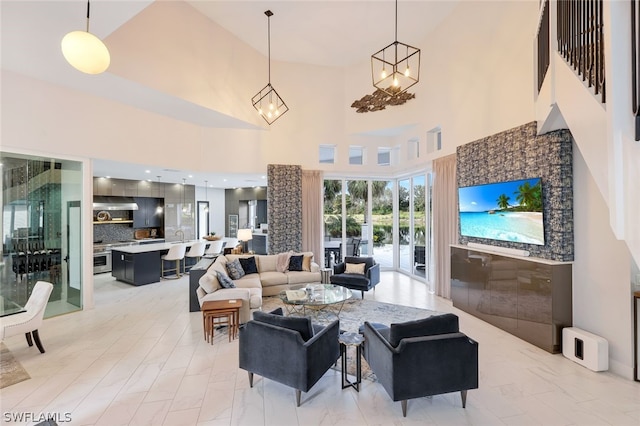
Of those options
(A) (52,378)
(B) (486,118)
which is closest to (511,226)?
(B) (486,118)

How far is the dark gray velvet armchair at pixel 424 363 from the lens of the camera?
99.7 inches

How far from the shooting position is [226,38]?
21.4 ft

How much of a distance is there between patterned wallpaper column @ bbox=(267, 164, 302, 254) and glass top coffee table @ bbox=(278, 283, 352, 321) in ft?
7.81

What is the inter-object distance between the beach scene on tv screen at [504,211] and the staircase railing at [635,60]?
2.80m

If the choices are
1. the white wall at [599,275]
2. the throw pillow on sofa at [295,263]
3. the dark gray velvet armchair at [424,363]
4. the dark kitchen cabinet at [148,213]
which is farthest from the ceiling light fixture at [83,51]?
the dark kitchen cabinet at [148,213]

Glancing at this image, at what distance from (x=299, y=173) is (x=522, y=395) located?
20.6 feet

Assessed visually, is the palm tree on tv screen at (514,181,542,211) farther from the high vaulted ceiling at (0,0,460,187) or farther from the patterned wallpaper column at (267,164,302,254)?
the patterned wallpaper column at (267,164,302,254)

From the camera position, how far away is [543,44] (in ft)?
11.6

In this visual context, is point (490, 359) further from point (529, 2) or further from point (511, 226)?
point (529, 2)

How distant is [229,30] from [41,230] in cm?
553

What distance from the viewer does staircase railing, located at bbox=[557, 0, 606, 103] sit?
194 cm

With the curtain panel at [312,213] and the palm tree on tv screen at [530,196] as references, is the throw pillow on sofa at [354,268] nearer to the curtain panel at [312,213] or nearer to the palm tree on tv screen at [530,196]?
the curtain panel at [312,213]

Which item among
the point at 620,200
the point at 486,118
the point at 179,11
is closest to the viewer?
the point at 620,200

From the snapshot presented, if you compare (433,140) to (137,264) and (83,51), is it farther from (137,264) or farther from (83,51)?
(137,264)
